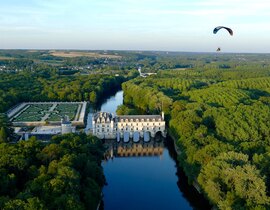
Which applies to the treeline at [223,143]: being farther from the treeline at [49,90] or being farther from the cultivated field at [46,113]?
the treeline at [49,90]

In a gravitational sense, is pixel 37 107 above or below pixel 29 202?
below

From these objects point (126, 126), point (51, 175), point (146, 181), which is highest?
point (51, 175)

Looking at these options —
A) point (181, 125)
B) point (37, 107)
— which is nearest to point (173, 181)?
point (181, 125)

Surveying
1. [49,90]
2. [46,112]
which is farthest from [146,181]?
[49,90]

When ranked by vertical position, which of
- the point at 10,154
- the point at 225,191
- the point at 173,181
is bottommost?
the point at 173,181

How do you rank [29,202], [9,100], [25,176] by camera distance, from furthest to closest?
[9,100], [25,176], [29,202]

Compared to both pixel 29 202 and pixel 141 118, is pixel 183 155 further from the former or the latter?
pixel 29 202

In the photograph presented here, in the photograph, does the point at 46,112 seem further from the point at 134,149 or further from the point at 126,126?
the point at 134,149
